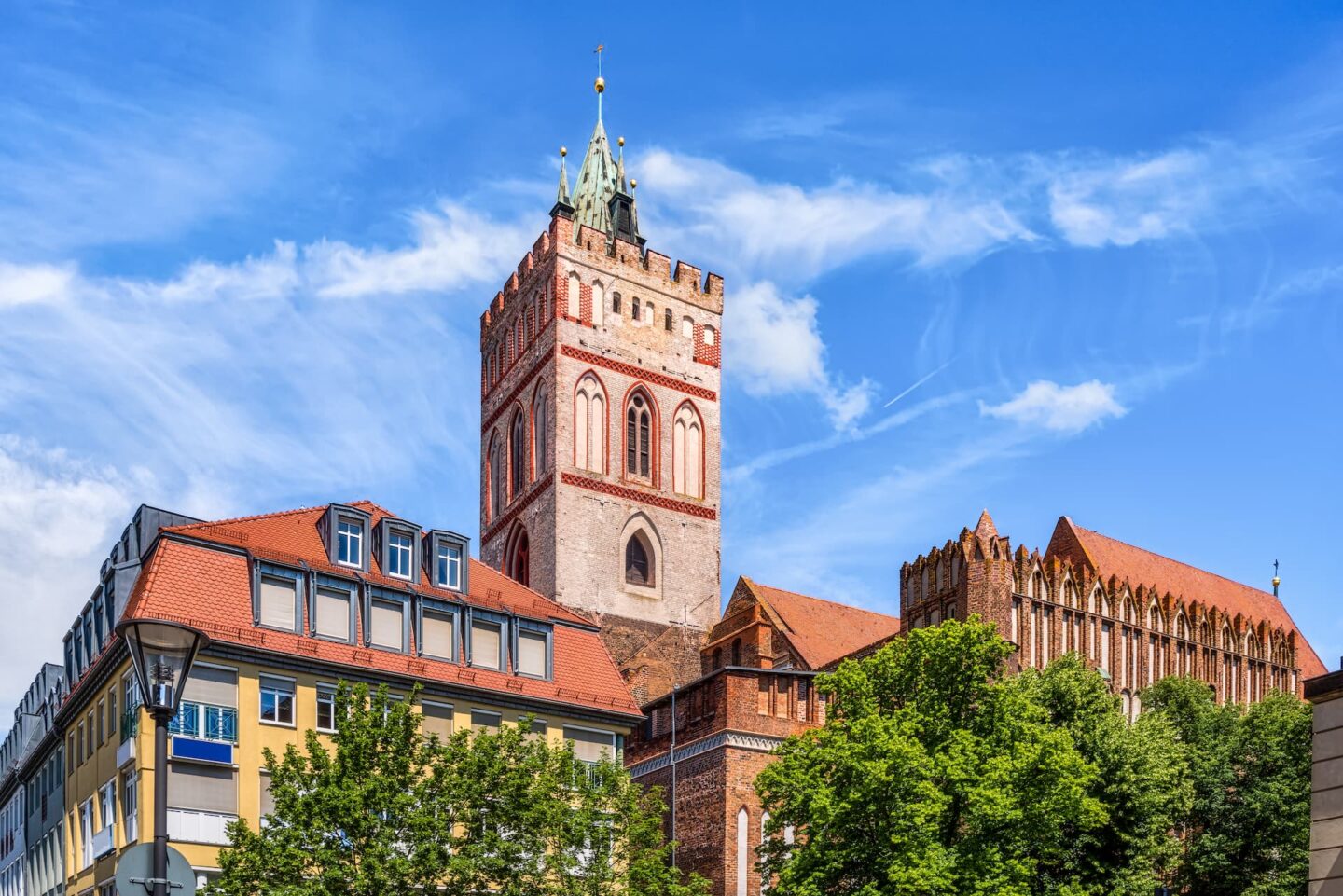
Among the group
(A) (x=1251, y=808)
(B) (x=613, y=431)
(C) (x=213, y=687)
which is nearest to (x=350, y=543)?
(C) (x=213, y=687)

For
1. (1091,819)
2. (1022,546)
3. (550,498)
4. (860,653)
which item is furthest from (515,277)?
(1091,819)

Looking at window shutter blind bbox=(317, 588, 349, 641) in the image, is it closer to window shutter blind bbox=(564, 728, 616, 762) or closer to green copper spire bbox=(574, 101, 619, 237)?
window shutter blind bbox=(564, 728, 616, 762)

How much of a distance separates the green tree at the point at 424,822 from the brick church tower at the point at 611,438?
3384 centimetres

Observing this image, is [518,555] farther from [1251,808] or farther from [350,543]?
[1251,808]

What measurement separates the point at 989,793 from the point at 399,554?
14484 mm

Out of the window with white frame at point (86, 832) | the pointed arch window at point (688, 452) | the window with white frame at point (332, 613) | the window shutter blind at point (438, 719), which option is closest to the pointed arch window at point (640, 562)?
the pointed arch window at point (688, 452)

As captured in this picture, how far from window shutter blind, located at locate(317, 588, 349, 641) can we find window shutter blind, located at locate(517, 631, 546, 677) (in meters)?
4.31

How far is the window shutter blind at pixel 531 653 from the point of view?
40.2m

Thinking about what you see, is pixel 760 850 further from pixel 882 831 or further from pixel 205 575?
pixel 205 575

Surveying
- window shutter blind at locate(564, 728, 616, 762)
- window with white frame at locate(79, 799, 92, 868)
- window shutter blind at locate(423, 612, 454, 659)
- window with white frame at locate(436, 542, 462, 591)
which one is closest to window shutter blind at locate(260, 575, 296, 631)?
window shutter blind at locate(423, 612, 454, 659)

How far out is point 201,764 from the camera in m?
34.6

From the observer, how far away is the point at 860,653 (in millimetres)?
57500

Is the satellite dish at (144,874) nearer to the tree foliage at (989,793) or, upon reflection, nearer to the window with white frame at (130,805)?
the tree foliage at (989,793)

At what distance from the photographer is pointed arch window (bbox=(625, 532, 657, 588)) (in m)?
70.5
